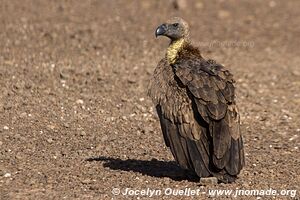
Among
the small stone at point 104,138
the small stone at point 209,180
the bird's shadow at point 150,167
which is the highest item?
the small stone at point 104,138

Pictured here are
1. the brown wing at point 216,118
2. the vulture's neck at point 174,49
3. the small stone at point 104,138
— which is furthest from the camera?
the small stone at point 104,138

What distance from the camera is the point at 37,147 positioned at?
411 inches

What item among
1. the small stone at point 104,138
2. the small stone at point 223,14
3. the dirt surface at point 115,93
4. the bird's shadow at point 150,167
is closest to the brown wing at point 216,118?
the dirt surface at point 115,93

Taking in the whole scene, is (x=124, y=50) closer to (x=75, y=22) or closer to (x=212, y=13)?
(x=75, y=22)

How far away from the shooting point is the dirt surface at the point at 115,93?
9.43 metres

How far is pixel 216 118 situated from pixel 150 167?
143 centimetres

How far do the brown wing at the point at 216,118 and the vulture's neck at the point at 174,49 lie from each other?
680mm

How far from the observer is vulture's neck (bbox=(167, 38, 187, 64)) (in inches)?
385

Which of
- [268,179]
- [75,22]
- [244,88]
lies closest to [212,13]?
[75,22]

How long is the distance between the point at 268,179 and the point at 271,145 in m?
1.78

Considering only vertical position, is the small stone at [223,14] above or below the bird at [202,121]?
above

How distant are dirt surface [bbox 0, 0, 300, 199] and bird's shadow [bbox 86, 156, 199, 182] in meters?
0.01

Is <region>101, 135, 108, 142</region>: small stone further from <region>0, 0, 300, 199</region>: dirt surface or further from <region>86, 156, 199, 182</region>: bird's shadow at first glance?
<region>86, 156, 199, 182</region>: bird's shadow

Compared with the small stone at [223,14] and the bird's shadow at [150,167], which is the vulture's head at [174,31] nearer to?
the bird's shadow at [150,167]
